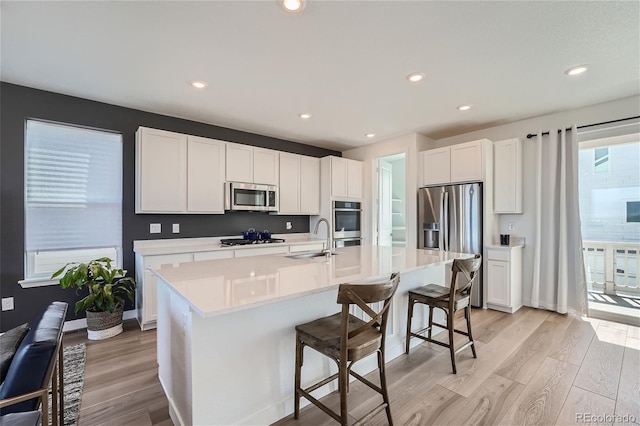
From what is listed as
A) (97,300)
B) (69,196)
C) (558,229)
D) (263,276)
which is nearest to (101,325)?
(97,300)

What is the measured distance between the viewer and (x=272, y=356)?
1.66 metres

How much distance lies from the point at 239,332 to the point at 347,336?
0.59 meters

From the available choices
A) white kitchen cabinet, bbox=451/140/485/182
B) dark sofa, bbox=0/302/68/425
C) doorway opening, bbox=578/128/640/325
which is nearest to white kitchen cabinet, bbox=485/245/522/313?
doorway opening, bbox=578/128/640/325

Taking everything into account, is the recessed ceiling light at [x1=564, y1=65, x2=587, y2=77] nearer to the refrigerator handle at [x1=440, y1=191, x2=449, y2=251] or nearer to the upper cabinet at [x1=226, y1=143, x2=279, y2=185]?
the refrigerator handle at [x1=440, y1=191, x2=449, y2=251]

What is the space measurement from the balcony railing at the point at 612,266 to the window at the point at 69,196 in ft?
19.5

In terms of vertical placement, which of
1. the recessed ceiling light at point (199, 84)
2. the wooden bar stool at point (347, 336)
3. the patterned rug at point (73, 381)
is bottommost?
the patterned rug at point (73, 381)

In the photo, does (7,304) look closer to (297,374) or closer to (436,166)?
(297,374)

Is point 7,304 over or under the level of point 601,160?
under

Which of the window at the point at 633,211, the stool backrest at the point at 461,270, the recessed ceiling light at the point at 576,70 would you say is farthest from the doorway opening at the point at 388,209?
the window at the point at 633,211

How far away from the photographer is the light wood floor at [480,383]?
172cm

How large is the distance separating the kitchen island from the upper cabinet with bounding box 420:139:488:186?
8.09ft

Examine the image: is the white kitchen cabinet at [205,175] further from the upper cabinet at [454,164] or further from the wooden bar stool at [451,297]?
the upper cabinet at [454,164]

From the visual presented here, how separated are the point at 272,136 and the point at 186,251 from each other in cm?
237
